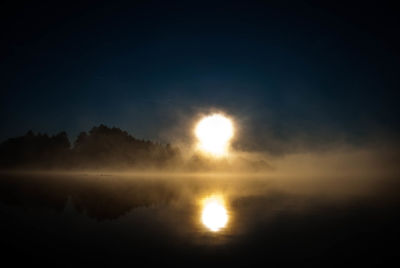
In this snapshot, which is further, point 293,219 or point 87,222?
point 293,219

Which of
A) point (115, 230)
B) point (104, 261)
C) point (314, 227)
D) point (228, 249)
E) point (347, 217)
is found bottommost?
point (104, 261)

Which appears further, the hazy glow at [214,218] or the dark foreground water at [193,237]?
the hazy glow at [214,218]

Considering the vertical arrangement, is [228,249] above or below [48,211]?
below

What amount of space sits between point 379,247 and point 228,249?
12421 millimetres

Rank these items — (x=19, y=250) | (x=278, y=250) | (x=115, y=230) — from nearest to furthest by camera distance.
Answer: (x=19, y=250), (x=278, y=250), (x=115, y=230)

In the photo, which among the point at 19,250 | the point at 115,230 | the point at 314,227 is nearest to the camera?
the point at 19,250

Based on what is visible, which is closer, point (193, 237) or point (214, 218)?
point (193, 237)

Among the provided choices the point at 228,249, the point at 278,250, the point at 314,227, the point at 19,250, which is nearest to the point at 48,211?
the point at 19,250

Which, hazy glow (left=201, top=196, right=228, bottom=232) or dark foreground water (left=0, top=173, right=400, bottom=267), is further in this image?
hazy glow (left=201, top=196, right=228, bottom=232)

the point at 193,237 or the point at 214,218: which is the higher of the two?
the point at 214,218

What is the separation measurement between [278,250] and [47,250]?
56.7ft

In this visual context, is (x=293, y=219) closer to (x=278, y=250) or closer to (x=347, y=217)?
(x=347, y=217)

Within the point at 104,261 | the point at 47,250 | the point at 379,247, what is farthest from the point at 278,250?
the point at 47,250

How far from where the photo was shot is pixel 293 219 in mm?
32906
